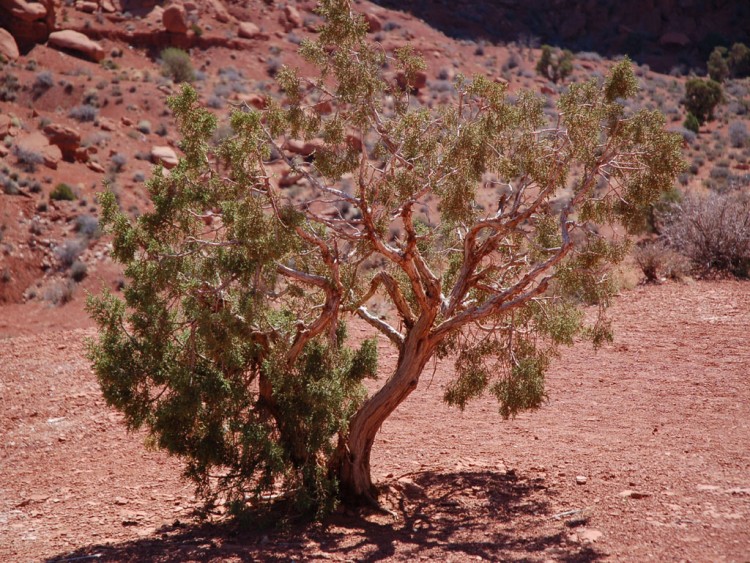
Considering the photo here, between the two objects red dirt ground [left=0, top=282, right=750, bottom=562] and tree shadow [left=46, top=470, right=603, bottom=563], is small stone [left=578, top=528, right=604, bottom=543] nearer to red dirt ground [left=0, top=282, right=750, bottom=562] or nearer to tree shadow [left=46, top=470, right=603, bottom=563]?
red dirt ground [left=0, top=282, right=750, bottom=562]

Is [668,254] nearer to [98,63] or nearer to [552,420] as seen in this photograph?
[552,420]

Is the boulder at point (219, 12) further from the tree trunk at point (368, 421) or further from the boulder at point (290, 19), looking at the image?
the tree trunk at point (368, 421)

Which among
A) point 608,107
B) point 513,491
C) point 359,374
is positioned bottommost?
point 513,491

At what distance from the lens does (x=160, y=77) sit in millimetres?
37469

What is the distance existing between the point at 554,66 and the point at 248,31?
1838 centimetres

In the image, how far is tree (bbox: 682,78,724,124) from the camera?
3920 cm

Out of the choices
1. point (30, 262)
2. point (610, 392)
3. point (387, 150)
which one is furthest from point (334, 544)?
point (30, 262)

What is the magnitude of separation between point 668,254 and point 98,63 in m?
29.5

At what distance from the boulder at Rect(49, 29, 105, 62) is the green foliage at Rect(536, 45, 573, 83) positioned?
1015 inches

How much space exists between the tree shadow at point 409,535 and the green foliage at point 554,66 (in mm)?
42764

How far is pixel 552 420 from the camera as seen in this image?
36.7ft

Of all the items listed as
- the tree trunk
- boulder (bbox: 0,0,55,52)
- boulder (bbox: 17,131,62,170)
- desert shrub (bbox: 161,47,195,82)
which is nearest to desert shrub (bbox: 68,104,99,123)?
boulder (bbox: 17,131,62,170)

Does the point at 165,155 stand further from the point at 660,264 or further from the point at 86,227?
the point at 660,264

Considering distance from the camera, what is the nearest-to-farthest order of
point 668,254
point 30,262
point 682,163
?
point 682,163
point 668,254
point 30,262
